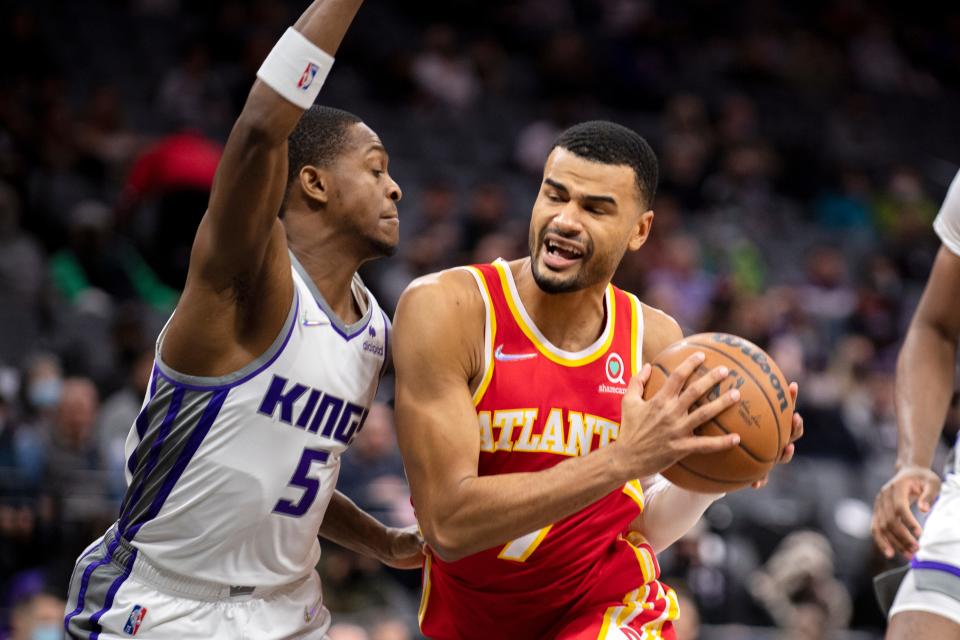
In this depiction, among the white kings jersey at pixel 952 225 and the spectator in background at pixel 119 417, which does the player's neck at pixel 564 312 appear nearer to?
the white kings jersey at pixel 952 225

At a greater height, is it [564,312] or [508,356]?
[564,312]

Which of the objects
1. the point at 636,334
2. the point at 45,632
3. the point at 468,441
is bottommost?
the point at 45,632

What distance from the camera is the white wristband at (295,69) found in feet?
11.0

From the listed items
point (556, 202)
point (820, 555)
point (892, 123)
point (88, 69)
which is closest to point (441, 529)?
point (556, 202)

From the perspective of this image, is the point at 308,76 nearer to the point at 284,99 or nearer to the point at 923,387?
the point at 284,99

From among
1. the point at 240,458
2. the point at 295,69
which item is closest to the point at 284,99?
the point at 295,69

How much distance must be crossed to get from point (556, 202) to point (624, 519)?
3.44 feet

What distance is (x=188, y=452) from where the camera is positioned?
12.0 feet

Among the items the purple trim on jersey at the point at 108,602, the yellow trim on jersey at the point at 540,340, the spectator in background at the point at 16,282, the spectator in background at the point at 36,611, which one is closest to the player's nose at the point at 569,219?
the yellow trim on jersey at the point at 540,340

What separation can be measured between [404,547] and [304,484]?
26.4 inches

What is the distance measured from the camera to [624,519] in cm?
405

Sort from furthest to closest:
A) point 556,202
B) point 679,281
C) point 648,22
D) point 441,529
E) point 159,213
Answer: point 648,22
point 679,281
point 159,213
point 556,202
point 441,529

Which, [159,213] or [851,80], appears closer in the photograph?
[159,213]

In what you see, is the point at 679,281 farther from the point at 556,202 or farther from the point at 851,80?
the point at 556,202
